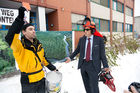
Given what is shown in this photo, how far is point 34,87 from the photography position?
1608 mm

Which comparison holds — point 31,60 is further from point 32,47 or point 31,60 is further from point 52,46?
point 52,46

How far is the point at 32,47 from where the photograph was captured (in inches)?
62.9

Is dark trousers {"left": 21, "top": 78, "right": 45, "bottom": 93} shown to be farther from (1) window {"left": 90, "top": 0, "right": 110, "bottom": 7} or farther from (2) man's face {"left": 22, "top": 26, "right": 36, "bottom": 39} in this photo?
(1) window {"left": 90, "top": 0, "right": 110, "bottom": 7}

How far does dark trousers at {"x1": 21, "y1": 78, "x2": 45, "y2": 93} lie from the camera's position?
155cm

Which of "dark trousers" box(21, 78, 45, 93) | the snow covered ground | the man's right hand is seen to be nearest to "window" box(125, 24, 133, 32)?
the snow covered ground

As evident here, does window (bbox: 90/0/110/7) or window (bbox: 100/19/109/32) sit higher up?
window (bbox: 90/0/110/7)

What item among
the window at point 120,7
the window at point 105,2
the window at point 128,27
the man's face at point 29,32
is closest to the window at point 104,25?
the window at point 105,2

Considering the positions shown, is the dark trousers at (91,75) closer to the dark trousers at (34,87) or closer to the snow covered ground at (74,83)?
the snow covered ground at (74,83)

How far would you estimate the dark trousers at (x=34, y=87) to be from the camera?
1552 millimetres

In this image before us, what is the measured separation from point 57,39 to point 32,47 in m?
3.93

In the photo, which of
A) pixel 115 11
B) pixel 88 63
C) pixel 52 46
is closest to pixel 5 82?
pixel 52 46

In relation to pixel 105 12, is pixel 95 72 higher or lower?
lower

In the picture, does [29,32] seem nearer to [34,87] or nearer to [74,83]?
[34,87]

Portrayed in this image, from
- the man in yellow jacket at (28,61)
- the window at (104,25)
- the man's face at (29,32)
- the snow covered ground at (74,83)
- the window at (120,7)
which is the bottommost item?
the snow covered ground at (74,83)
